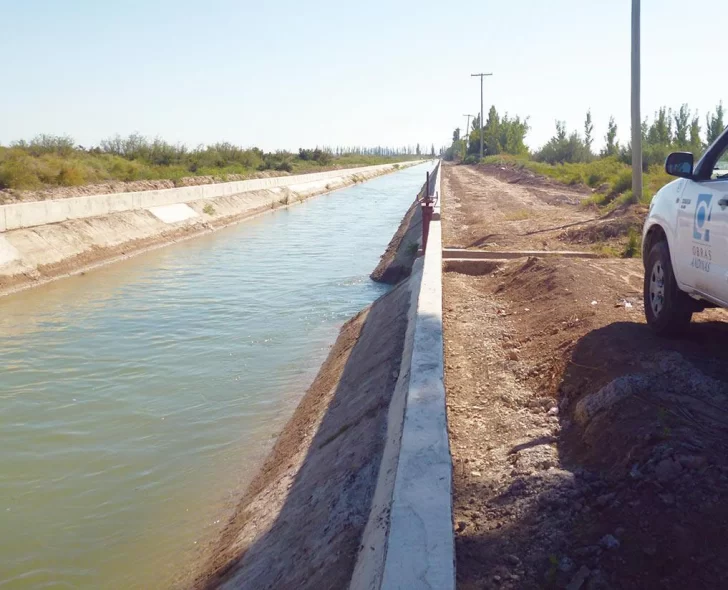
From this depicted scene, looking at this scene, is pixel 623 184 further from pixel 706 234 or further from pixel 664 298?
pixel 706 234

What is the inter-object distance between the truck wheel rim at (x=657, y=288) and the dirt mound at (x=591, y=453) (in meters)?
0.28

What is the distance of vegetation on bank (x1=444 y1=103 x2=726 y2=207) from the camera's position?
23.8 meters

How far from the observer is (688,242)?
5758 millimetres

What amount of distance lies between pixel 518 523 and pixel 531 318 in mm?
4816

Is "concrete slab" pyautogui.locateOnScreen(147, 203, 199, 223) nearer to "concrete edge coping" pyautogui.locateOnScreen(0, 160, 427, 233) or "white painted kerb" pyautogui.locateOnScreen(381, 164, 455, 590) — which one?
"concrete edge coping" pyautogui.locateOnScreen(0, 160, 427, 233)

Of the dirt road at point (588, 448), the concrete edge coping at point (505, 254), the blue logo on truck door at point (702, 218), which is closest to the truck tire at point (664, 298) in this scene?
the dirt road at point (588, 448)

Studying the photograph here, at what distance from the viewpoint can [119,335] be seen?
12.6 m

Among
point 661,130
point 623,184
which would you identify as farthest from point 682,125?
point 623,184

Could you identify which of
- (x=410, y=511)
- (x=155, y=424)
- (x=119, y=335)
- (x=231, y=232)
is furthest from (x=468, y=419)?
→ (x=231, y=232)

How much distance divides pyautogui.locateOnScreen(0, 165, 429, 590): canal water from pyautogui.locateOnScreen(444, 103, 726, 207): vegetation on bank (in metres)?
8.68

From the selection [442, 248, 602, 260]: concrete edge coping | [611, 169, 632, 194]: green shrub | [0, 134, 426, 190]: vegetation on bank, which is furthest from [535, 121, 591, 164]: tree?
[442, 248, 602, 260]: concrete edge coping

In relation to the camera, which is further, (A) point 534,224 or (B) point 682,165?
(A) point 534,224

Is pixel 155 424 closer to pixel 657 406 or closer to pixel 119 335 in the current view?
pixel 119 335

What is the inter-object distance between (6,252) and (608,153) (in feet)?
169
